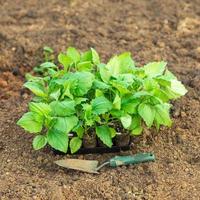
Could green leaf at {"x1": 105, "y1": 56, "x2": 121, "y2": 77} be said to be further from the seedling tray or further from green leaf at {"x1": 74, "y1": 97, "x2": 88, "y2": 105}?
the seedling tray

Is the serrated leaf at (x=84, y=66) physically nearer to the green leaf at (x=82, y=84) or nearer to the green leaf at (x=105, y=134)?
the green leaf at (x=82, y=84)

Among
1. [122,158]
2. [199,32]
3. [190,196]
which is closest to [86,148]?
[122,158]

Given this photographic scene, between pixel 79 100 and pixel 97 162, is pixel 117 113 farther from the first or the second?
pixel 97 162

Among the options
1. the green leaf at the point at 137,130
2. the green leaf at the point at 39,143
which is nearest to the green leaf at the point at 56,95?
the green leaf at the point at 39,143

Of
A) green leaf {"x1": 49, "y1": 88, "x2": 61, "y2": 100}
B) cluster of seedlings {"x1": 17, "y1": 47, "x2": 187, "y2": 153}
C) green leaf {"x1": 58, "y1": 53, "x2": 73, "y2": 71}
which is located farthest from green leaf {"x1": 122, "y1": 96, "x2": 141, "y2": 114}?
green leaf {"x1": 58, "y1": 53, "x2": 73, "y2": 71}

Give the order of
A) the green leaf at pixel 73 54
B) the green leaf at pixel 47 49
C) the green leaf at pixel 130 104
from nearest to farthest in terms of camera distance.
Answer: the green leaf at pixel 130 104 → the green leaf at pixel 73 54 → the green leaf at pixel 47 49

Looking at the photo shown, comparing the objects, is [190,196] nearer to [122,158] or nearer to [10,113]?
[122,158]

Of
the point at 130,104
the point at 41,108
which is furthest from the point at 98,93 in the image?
the point at 41,108
